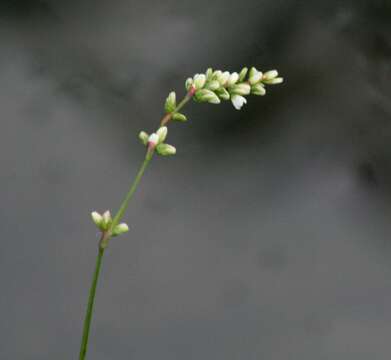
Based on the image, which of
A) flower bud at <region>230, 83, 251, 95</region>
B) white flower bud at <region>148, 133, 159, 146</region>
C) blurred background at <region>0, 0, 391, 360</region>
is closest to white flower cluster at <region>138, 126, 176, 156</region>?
white flower bud at <region>148, 133, 159, 146</region>

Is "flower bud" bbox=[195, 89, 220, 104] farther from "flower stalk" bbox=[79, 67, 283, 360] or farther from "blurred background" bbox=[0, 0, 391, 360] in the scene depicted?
"blurred background" bbox=[0, 0, 391, 360]

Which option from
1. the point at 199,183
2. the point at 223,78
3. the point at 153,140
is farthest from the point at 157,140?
the point at 199,183

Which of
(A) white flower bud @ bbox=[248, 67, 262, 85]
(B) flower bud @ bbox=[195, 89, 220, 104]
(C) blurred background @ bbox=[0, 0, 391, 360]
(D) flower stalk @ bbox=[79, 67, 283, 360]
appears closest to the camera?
(D) flower stalk @ bbox=[79, 67, 283, 360]

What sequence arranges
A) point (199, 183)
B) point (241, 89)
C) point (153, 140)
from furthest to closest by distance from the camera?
point (199, 183) < point (241, 89) < point (153, 140)

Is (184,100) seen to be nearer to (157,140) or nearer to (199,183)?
(157,140)

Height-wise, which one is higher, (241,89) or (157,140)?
(241,89)

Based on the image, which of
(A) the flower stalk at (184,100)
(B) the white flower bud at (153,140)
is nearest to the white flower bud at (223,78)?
(A) the flower stalk at (184,100)

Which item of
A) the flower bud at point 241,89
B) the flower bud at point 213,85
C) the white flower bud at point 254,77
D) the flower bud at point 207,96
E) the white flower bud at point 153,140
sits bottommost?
the white flower bud at point 153,140

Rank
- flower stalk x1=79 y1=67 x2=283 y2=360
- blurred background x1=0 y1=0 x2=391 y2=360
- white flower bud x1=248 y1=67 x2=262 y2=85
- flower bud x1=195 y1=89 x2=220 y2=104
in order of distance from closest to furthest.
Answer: flower stalk x1=79 y1=67 x2=283 y2=360 < flower bud x1=195 y1=89 x2=220 y2=104 < white flower bud x1=248 y1=67 x2=262 y2=85 < blurred background x1=0 y1=0 x2=391 y2=360

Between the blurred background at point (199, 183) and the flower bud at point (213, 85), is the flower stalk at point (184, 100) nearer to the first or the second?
the flower bud at point (213, 85)

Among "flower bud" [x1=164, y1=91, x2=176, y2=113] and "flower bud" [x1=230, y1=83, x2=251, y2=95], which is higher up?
"flower bud" [x1=230, y1=83, x2=251, y2=95]
